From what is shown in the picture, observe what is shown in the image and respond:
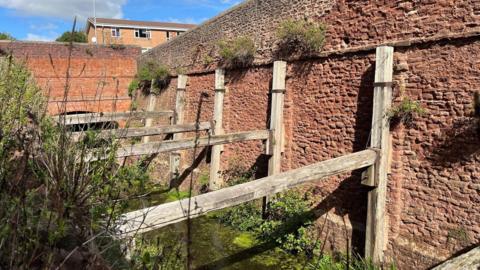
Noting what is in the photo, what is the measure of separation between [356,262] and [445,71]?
2983mm

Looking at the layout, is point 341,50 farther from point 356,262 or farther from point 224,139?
point 356,262

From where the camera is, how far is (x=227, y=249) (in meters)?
7.12

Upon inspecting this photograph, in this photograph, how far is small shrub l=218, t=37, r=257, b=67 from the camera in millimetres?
8414

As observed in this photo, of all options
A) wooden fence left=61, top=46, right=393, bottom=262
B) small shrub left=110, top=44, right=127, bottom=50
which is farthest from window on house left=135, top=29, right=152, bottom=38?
wooden fence left=61, top=46, right=393, bottom=262

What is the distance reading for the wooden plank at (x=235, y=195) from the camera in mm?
3226

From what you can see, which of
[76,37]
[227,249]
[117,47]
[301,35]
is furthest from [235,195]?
[117,47]

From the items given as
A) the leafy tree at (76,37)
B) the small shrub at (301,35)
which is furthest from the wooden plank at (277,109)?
the leafy tree at (76,37)

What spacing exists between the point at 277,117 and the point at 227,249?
8.87 feet

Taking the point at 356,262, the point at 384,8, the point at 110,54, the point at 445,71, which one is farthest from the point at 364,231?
the point at 110,54

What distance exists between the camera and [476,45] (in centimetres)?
475

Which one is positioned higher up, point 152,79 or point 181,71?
point 181,71

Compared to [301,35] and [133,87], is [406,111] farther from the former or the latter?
[133,87]

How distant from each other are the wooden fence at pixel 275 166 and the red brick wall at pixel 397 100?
0.65 feet

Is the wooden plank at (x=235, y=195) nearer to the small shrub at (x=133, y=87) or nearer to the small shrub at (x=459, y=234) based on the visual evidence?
the small shrub at (x=459, y=234)
